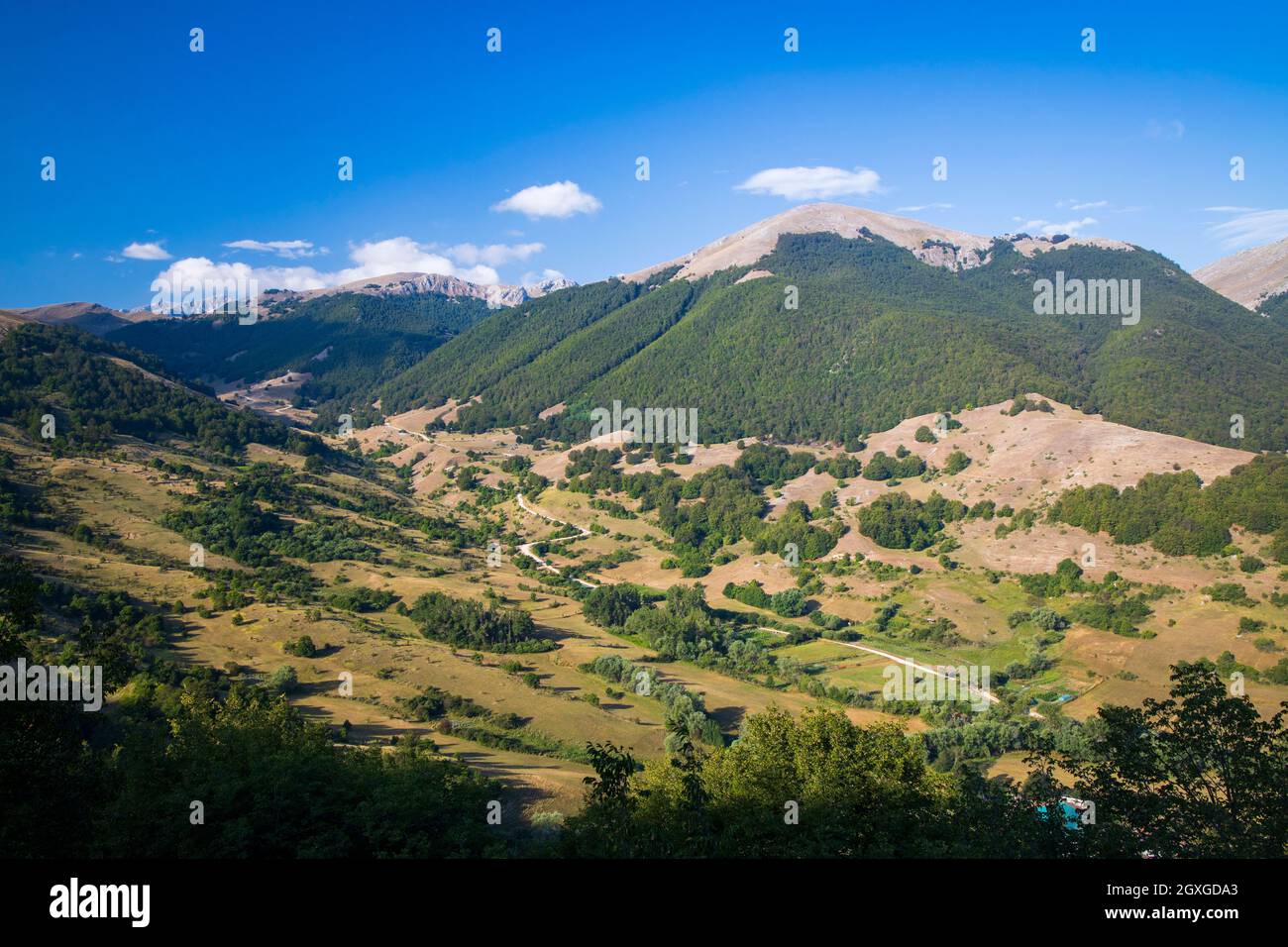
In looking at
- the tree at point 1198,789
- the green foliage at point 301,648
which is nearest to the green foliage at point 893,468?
the green foliage at point 301,648

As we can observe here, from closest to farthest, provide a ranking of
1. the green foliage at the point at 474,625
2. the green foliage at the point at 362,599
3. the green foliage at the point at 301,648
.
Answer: the green foliage at the point at 301,648, the green foliage at the point at 474,625, the green foliage at the point at 362,599

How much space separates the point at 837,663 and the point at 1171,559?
47.6 meters

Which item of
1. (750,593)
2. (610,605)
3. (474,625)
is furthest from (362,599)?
(750,593)

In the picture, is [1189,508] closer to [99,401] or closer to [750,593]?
[750,593]

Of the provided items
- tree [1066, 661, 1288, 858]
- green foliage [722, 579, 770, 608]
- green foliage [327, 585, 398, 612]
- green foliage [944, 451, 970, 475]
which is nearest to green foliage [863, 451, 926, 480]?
green foliage [944, 451, 970, 475]

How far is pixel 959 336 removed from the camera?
188 metres

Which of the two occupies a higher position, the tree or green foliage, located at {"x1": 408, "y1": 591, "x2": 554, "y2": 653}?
the tree

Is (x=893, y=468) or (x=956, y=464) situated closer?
(x=956, y=464)

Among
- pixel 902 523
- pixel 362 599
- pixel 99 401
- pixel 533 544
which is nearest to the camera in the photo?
pixel 362 599

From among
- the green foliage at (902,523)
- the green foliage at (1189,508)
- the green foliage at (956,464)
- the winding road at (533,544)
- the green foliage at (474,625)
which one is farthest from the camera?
the green foliage at (956,464)

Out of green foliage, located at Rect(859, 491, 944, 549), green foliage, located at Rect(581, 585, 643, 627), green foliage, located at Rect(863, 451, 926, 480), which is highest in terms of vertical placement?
green foliage, located at Rect(863, 451, 926, 480)

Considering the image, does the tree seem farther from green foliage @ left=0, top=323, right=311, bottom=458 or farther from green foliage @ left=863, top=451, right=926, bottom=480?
green foliage @ left=0, top=323, right=311, bottom=458

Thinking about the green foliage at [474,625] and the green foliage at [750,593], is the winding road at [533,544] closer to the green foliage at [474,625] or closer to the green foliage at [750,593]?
the green foliage at [750,593]
